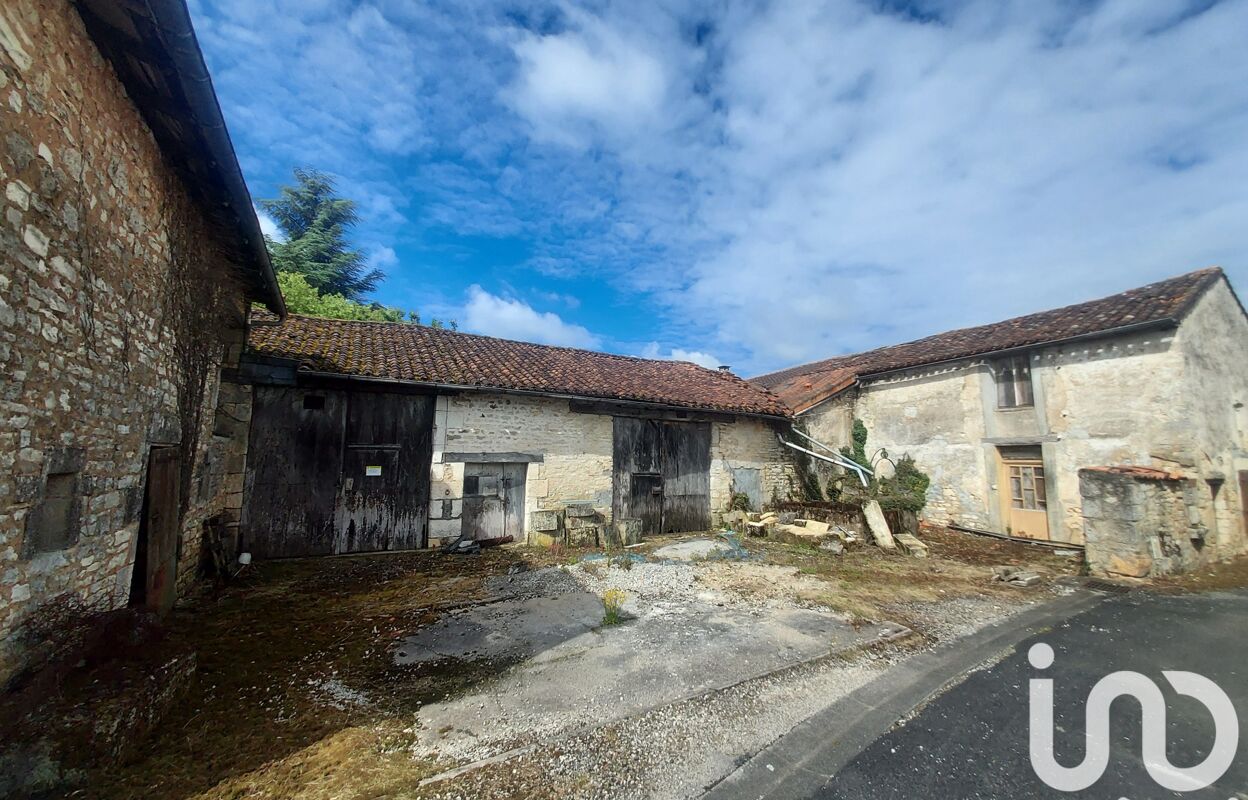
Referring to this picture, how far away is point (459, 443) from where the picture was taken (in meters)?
8.79

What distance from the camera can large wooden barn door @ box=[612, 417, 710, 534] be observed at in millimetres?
10531

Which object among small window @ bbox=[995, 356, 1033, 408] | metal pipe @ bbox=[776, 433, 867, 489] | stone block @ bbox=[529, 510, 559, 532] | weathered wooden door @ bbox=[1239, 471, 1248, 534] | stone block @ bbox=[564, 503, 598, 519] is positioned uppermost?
small window @ bbox=[995, 356, 1033, 408]

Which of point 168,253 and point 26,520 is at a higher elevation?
point 168,253

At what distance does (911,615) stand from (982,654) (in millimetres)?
1045

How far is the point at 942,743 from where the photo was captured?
3.14m

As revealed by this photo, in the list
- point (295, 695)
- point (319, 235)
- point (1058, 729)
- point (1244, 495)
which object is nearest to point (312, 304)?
point (319, 235)

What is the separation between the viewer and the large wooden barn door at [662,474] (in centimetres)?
1053

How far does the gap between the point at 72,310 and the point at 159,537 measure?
2708 mm

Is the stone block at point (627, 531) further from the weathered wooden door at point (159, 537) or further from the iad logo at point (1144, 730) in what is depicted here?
the weathered wooden door at point (159, 537)

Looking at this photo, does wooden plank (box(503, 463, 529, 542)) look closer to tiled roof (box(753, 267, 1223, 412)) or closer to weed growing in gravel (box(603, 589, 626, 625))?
weed growing in gravel (box(603, 589, 626, 625))

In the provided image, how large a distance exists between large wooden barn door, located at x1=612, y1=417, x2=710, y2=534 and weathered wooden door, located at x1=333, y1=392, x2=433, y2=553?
402 cm

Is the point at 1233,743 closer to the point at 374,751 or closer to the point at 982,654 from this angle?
the point at 982,654

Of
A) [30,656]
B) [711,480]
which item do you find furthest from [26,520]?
[711,480]

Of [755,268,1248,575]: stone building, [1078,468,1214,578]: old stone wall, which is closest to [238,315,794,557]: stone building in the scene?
[755,268,1248,575]: stone building
